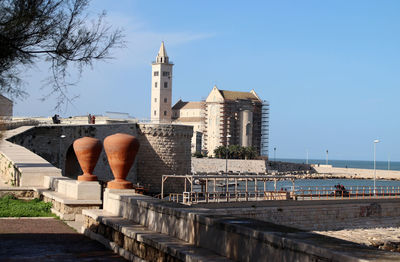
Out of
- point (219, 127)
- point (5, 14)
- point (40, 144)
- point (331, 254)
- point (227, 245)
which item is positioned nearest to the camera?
point (331, 254)

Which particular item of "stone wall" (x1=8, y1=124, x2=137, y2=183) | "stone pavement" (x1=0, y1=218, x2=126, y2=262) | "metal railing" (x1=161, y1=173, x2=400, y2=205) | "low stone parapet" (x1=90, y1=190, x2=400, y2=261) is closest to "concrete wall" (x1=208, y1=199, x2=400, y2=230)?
"metal railing" (x1=161, y1=173, x2=400, y2=205)

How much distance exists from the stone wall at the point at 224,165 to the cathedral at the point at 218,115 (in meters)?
13.7

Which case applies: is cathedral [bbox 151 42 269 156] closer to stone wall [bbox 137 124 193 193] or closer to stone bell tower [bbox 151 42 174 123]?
stone bell tower [bbox 151 42 174 123]

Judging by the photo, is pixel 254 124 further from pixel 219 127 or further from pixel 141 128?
pixel 141 128

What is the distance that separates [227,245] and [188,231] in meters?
1.01

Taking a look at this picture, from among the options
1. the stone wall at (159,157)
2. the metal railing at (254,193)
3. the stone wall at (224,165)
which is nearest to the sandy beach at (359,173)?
the stone wall at (224,165)

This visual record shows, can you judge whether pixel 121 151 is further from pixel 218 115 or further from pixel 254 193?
pixel 218 115

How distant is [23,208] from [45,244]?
3.80 meters

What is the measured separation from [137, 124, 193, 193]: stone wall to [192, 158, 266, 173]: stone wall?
45.9 meters

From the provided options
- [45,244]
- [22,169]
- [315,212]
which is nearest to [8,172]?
[22,169]

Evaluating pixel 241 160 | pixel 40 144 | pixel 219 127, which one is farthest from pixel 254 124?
pixel 40 144

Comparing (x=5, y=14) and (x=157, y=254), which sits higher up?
(x=5, y=14)

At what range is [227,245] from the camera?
6.07 m

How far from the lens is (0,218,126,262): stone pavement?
790 cm
